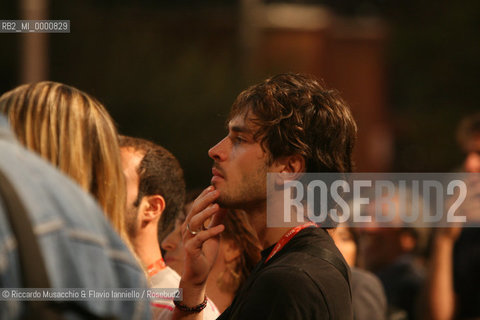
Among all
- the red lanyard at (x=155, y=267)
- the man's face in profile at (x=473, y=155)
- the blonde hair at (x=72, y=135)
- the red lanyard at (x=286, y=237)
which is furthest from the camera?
the man's face in profile at (x=473, y=155)

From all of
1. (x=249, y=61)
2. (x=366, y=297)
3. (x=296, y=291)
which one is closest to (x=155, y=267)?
→ (x=296, y=291)

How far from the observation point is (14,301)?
141cm

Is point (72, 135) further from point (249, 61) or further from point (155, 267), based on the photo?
point (249, 61)

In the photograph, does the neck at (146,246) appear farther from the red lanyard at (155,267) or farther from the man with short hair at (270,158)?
the man with short hair at (270,158)

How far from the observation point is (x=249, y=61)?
49.5 ft

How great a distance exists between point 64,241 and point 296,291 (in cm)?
96

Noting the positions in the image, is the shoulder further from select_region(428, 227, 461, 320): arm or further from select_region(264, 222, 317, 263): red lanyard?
select_region(264, 222, 317, 263): red lanyard

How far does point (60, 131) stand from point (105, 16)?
51.0 feet

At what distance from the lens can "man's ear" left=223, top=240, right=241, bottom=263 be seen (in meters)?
3.68

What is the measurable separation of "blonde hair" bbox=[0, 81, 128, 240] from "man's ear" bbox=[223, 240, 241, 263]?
1.50 metres

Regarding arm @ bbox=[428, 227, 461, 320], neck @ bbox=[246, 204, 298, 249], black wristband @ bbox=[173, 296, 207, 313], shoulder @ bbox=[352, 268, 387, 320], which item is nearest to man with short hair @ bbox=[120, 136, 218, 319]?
black wristband @ bbox=[173, 296, 207, 313]

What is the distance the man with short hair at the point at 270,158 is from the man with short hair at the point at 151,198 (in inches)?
16.4

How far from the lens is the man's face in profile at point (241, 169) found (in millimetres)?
2740

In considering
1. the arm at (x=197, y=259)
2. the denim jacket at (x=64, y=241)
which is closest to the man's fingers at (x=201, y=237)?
the arm at (x=197, y=259)
